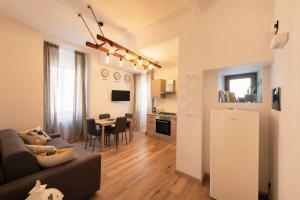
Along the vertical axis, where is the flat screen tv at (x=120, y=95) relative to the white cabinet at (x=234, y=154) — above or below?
above

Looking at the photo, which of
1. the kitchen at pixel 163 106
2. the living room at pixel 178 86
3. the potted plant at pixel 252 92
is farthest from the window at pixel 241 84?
the kitchen at pixel 163 106

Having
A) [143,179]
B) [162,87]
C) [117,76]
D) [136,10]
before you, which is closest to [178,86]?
[136,10]

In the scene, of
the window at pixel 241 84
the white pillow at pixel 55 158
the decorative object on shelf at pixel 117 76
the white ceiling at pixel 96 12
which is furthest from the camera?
the decorative object on shelf at pixel 117 76

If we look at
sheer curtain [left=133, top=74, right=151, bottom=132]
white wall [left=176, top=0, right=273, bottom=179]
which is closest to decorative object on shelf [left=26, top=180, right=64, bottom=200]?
white wall [left=176, top=0, right=273, bottom=179]

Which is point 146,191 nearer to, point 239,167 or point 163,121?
point 239,167

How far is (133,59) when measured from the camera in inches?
145

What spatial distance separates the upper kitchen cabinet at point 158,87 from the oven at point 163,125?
2.90 feet

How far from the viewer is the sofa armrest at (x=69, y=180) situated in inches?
50.3

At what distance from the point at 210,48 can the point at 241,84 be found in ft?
2.94

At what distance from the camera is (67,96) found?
416cm

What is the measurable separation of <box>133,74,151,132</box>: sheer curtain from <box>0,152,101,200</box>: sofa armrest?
4.06 m

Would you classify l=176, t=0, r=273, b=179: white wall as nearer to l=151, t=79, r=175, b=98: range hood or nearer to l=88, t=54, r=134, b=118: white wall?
l=151, t=79, r=175, b=98: range hood

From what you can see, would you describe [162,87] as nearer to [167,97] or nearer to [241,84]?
[167,97]

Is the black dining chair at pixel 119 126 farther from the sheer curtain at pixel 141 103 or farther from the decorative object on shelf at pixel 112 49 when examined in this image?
the sheer curtain at pixel 141 103
